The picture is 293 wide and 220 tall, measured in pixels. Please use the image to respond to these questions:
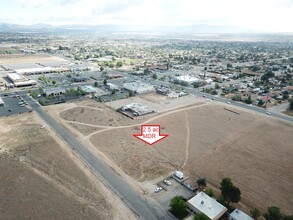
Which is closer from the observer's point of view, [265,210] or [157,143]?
[265,210]

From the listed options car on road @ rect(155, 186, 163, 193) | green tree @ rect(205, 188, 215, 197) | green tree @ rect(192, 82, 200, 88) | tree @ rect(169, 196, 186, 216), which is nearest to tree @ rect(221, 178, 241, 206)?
green tree @ rect(205, 188, 215, 197)

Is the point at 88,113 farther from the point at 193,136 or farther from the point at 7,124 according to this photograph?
the point at 193,136

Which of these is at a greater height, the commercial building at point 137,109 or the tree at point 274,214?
the tree at point 274,214

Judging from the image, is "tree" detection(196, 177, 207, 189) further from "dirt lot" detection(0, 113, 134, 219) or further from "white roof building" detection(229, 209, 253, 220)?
"dirt lot" detection(0, 113, 134, 219)

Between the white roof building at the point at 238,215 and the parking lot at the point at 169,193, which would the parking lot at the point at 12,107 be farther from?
the white roof building at the point at 238,215

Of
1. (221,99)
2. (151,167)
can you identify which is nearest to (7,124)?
(151,167)

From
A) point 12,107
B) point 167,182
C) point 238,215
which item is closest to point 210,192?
point 238,215

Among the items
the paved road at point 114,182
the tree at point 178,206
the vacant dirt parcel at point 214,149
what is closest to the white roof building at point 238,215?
the vacant dirt parcel at point 214,149
